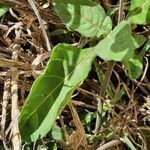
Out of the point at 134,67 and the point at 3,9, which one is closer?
the point at 134,67

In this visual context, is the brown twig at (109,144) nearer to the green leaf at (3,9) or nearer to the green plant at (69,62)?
the green plant at (69,62)

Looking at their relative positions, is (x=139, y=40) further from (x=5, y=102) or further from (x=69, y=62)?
(x=5, y=102)

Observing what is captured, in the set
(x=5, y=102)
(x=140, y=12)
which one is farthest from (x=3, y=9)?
(x=140, y=12)

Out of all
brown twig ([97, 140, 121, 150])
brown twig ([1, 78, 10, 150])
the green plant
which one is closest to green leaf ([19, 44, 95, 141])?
the green plant

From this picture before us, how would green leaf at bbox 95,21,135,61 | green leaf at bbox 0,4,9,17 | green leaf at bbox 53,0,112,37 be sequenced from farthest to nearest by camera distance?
1. green leaf at bbox 0,4,9,17
2. green leaf at bbox 53,0,112,37
3. green leaf at bbox 95,21,135,61

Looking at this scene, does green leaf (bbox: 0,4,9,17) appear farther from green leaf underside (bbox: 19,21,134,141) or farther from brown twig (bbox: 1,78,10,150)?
green leaf underside (bbox: 19,21,134,141)

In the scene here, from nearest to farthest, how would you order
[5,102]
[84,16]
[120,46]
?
[120,46] → [84,16] → [5,102]

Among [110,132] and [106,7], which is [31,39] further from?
[110,132]

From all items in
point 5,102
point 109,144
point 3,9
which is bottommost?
point 109,144
